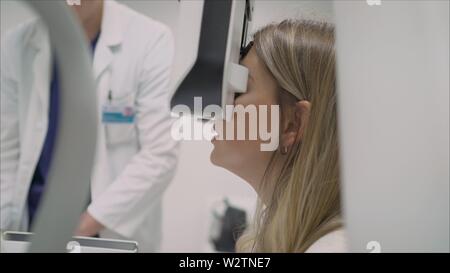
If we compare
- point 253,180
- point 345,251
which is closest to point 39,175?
point 253,180

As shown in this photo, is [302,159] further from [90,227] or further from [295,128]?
[90,227]

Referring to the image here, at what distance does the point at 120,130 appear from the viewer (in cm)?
116

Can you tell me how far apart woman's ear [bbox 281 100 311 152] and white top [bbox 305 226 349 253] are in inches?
11.7

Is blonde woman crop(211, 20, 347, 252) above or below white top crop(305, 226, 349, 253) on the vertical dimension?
above

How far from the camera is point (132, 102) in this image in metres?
1.18

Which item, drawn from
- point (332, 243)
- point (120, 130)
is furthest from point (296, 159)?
A: point (120, 130)

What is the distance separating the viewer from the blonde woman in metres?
1.16

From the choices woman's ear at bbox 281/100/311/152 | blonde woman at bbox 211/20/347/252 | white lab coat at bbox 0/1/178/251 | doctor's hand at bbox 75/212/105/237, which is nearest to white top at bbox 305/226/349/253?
blonde woman at bbox 211/20/347/252

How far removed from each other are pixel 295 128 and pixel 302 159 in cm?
10

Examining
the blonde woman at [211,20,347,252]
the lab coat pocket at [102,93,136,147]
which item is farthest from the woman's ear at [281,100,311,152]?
the lab coat pocket at [102,93,136,147]

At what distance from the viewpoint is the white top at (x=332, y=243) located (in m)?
1.16

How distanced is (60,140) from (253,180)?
3.28 ft

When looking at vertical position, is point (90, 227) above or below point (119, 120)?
below

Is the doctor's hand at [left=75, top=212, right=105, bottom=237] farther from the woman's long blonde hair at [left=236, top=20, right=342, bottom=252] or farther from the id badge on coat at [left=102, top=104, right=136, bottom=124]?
the woman's long blonde hair at [left=236, top=20, right=342, bottom=252]
